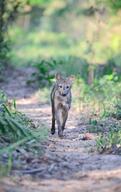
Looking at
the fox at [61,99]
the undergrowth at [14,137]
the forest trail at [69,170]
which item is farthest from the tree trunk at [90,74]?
the undergrowth at [14,137]

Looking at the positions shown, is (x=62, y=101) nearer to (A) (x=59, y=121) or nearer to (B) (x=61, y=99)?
(B) (x=61, y=99)

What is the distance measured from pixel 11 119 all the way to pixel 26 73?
42.9 ft

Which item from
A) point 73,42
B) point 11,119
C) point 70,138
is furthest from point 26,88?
point 73,42

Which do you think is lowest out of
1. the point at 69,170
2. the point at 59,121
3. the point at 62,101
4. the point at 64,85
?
the point at 59,121

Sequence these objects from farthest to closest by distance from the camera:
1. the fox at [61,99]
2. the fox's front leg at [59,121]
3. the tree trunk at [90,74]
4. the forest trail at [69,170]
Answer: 1. the tree trunk at [90,74]
2. the fox at [61,99]
3. the fox's front leg at [59,121]
4. the forest trail at [69,170]

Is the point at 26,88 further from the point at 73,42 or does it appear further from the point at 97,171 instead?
the point at 73,42

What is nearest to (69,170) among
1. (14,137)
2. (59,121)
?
(14,137)

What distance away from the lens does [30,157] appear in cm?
975

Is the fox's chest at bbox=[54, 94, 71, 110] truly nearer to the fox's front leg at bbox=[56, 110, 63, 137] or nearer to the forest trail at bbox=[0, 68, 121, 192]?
the fox's front leg at bbox=[56, 110, 63, 137]

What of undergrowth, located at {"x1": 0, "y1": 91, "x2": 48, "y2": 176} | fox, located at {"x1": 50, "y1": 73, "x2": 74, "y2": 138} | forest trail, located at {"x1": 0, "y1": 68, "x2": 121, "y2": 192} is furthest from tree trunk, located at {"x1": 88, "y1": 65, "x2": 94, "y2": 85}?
undergrowth, located at {"x1": 0, "y1": 91, "x2": 48, "y2": 176}

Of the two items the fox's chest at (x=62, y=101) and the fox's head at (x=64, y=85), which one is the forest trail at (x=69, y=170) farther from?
the fox's head at (x=64, y=85)

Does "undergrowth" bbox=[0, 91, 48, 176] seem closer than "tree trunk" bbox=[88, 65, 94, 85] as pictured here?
Yes

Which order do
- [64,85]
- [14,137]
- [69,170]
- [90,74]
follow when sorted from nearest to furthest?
1. [69,170]
2. [14,137]
3. [64,85]
4. [90,74]

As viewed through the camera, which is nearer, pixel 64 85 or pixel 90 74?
pixel 64 85
